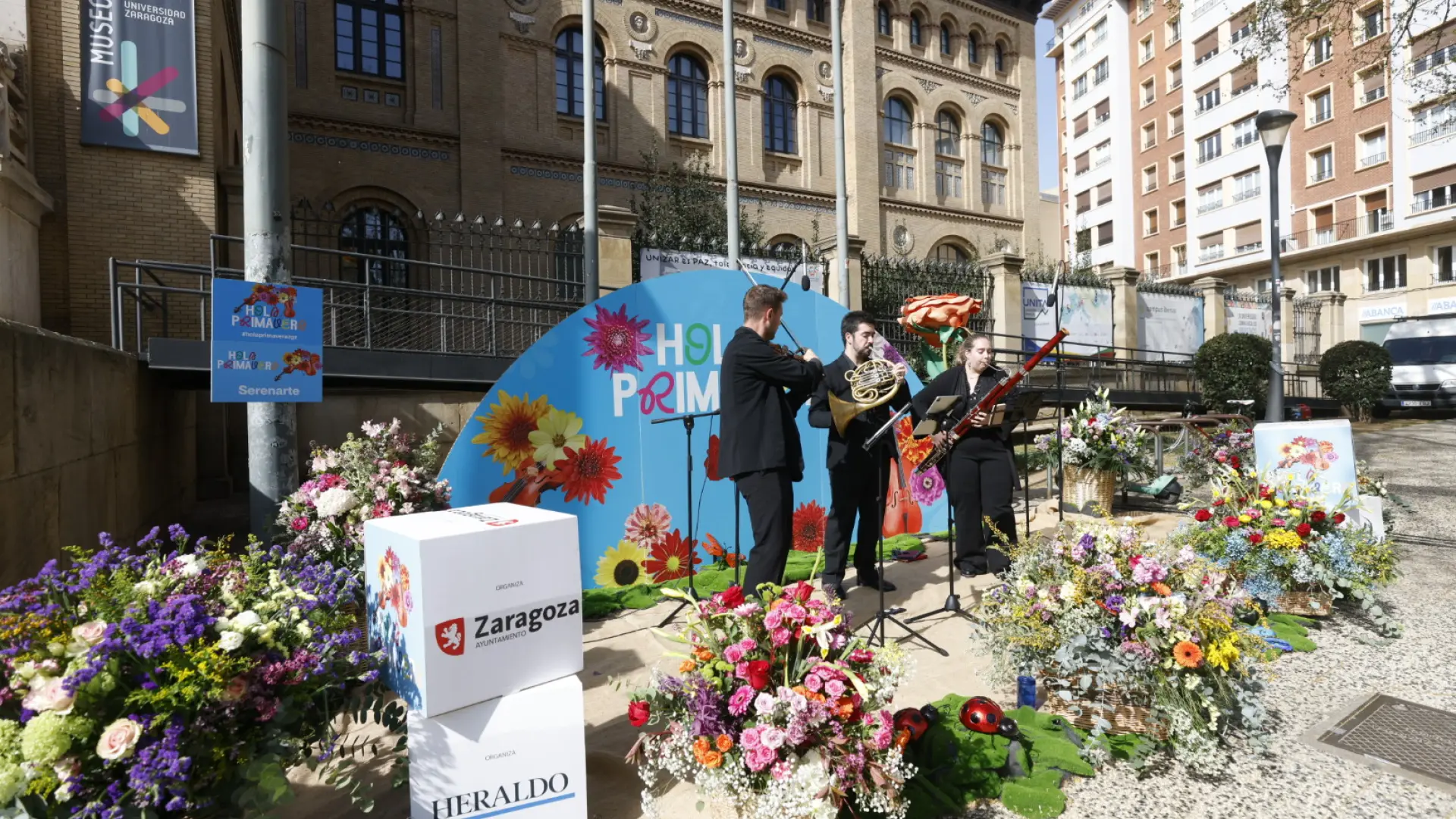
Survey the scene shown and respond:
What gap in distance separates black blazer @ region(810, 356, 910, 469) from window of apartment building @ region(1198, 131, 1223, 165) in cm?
4066

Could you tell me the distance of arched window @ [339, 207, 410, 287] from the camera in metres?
16.3

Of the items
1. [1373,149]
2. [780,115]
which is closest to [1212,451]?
[780,115]

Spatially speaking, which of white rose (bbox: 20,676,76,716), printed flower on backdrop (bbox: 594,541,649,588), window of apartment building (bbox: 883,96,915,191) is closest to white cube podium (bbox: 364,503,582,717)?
white rose (bbox: 20,676,76,716)

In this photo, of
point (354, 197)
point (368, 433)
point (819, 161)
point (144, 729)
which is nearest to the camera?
point (144, 729)

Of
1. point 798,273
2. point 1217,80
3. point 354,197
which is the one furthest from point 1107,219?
point 354,197

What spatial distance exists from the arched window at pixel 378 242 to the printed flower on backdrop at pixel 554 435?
1278 centimetres

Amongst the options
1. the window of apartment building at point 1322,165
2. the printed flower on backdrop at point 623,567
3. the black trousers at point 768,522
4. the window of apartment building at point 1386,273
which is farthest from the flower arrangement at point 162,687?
the window of apartment building at point 1322,165

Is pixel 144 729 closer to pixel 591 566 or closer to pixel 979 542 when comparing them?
pixel 591 566

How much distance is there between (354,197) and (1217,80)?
39700 millimetres

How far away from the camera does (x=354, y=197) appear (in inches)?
651

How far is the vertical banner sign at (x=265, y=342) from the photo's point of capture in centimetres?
379

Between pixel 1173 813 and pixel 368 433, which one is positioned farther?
pixel 368 433

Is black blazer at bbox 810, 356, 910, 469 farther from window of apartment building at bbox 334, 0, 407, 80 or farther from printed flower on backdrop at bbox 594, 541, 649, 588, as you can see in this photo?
window of apartment building at bbox 334, 0, 407, 80

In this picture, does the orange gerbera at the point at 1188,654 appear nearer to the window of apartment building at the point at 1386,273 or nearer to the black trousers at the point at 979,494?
the black trousers at the point at 979,494
